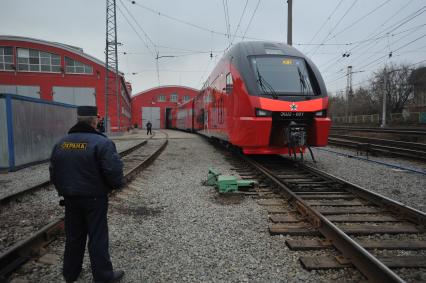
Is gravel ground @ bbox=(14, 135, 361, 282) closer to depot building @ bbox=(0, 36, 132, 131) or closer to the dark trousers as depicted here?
the dark trousers

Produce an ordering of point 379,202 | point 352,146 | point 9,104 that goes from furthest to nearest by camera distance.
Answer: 1. point 352,146
2. point 9,104
3. point 379,202

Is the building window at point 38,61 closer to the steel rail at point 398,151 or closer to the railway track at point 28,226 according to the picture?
the railway track at point 28,226

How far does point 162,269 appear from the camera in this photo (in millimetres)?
3244

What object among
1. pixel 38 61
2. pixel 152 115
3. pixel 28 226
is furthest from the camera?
pixel 152 115

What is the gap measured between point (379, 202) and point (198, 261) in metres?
3.34

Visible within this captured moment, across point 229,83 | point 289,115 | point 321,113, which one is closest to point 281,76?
point 289,115

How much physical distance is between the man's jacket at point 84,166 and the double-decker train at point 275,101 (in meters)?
5.30

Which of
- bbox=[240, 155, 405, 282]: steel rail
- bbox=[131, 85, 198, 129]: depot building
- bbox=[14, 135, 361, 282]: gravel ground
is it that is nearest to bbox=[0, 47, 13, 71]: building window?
bbox=[131, 85, 198, 129]: depot building

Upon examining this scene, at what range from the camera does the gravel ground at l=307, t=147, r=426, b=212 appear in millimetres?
5840

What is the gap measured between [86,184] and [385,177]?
23.4 feet

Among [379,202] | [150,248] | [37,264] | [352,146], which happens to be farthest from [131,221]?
[352,146]

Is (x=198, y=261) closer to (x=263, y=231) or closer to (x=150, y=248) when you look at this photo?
(x=150, y=248)

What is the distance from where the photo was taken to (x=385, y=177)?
7559 millimetres

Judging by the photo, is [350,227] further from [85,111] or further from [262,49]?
[262,49]
